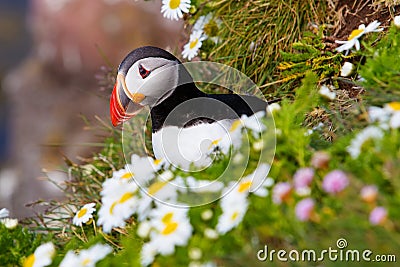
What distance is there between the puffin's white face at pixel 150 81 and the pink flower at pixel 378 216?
45.0 inches

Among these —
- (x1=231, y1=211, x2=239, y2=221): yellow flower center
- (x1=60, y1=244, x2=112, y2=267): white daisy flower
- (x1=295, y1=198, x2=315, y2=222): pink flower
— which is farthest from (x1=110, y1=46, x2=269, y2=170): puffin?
(x1=295, y1=198, x2=315, y2=222): pink flower

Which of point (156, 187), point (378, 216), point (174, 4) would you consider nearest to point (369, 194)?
point (378, 216)

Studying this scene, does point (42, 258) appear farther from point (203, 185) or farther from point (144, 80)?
point (144, 80)

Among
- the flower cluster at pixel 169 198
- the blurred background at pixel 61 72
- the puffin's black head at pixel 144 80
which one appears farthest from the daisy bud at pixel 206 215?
the blurred background at pixel 61 72

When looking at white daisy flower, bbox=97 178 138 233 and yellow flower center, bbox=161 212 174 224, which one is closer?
yellow flower center, bbox=161 212 174 224

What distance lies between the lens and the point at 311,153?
1.69m

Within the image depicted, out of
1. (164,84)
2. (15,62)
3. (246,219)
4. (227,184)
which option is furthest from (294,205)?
(15,62)

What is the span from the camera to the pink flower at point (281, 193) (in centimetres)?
142

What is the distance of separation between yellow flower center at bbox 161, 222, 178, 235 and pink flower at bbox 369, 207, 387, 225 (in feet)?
1.49

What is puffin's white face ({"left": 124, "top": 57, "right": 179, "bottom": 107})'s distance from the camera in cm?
226

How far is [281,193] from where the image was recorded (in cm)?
143

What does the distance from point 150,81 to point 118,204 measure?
0.65 m

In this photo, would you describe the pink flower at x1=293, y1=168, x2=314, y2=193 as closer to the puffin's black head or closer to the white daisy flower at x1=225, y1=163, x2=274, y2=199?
the white daisy flower at x1=225, y1=163, x2=274, y2=199

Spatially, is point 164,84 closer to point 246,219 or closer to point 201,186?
point 201,186
